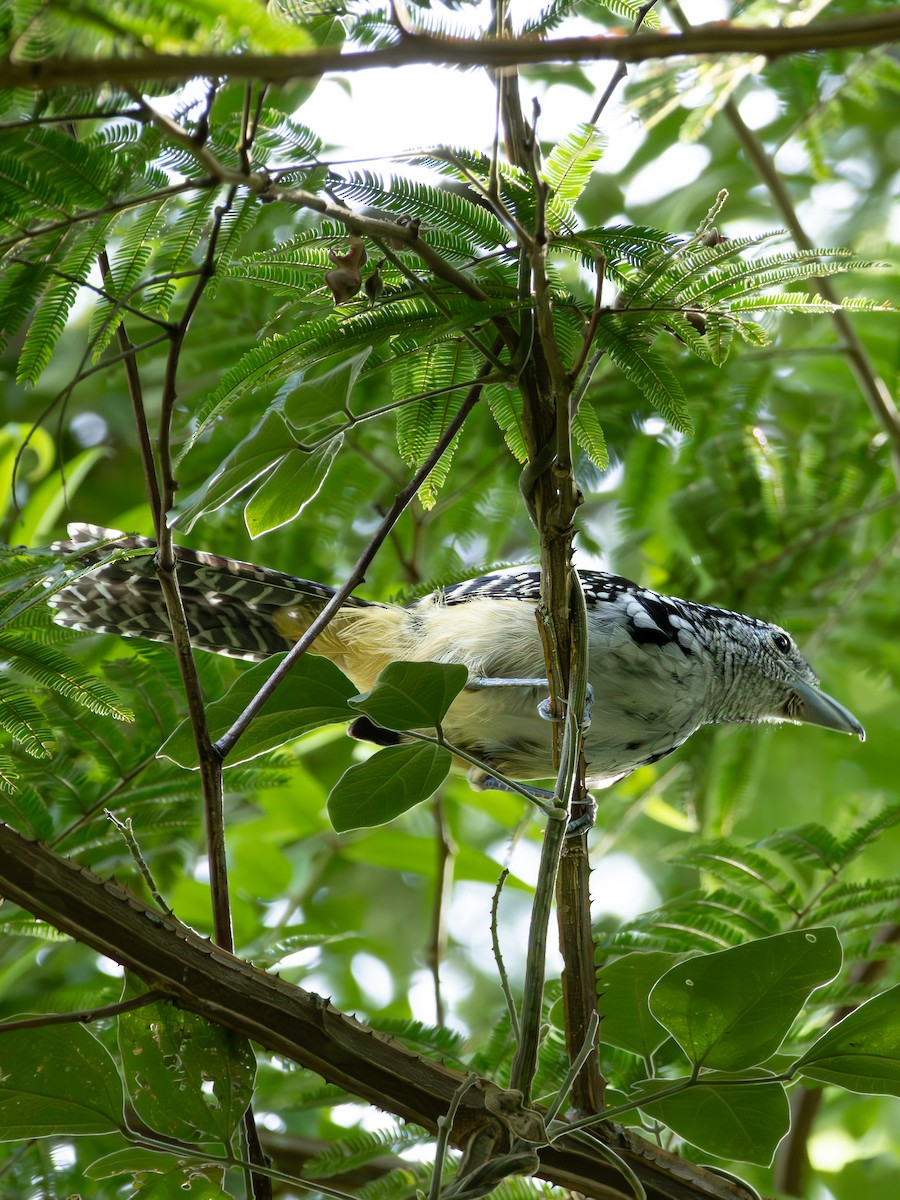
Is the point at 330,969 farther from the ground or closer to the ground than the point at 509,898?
closer to the ground

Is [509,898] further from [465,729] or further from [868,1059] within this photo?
[868,1059]

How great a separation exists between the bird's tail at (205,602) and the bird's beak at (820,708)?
1596 mm

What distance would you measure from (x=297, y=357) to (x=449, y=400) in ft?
1.66

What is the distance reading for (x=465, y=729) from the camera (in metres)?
3.59

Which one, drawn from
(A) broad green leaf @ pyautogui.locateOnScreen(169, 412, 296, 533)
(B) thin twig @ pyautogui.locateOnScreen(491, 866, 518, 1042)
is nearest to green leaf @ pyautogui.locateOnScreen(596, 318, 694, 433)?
(A) broad green leaf @ pyautogui.locateOnScreen(169, 412, 296, 533)

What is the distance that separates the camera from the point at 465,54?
91 cm

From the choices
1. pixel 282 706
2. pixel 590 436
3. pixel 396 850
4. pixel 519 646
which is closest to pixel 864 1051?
pixel 282 706

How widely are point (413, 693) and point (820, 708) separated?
8.55ft

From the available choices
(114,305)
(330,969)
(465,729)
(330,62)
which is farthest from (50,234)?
(330,969)

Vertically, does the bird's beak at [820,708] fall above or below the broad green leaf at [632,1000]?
above

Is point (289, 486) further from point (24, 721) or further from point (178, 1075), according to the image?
point (178, 1075)

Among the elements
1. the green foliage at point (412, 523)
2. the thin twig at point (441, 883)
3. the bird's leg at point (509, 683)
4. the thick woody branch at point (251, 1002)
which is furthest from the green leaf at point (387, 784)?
the thin twig at point (441, 883)

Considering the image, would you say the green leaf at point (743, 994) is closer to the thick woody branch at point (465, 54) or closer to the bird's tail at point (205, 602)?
the thick woody branch at point (465, 54)

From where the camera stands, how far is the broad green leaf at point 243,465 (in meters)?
1.75
